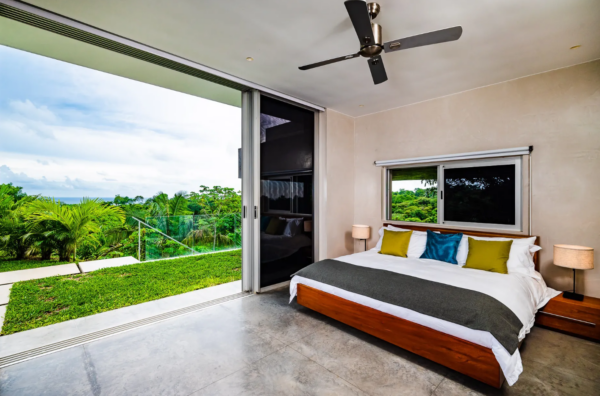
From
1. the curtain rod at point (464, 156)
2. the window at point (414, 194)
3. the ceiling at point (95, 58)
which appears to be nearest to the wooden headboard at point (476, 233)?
the window at point (414, 194)

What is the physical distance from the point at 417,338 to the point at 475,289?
0.65 m

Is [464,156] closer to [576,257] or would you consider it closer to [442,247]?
[442,247]

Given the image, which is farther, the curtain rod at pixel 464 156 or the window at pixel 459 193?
the window at pixel 459 193

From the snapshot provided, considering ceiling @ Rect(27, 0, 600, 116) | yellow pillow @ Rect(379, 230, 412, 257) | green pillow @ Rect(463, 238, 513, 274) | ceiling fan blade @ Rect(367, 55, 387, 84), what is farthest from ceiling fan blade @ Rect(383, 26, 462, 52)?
yellow pillow @ Rect(379, 230, 412, 257)

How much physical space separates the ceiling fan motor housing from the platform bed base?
2102 mm

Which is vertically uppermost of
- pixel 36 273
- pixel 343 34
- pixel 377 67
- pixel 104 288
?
pixel 343 34

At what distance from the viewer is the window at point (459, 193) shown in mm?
3250

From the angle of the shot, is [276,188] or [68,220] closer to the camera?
[276,188]

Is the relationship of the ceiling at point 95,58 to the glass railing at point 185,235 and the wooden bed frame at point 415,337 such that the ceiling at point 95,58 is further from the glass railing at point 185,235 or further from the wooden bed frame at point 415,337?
the glass railing at point 185,235

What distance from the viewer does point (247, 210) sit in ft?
11.5

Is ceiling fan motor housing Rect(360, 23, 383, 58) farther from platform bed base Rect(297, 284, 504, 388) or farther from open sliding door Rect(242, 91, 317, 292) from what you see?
platform bed base Rect(297, 284, 504, 388)

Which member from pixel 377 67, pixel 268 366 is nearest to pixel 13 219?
pixel 268 366

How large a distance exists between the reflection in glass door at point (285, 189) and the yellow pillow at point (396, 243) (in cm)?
116

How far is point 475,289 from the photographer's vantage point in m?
2.21
